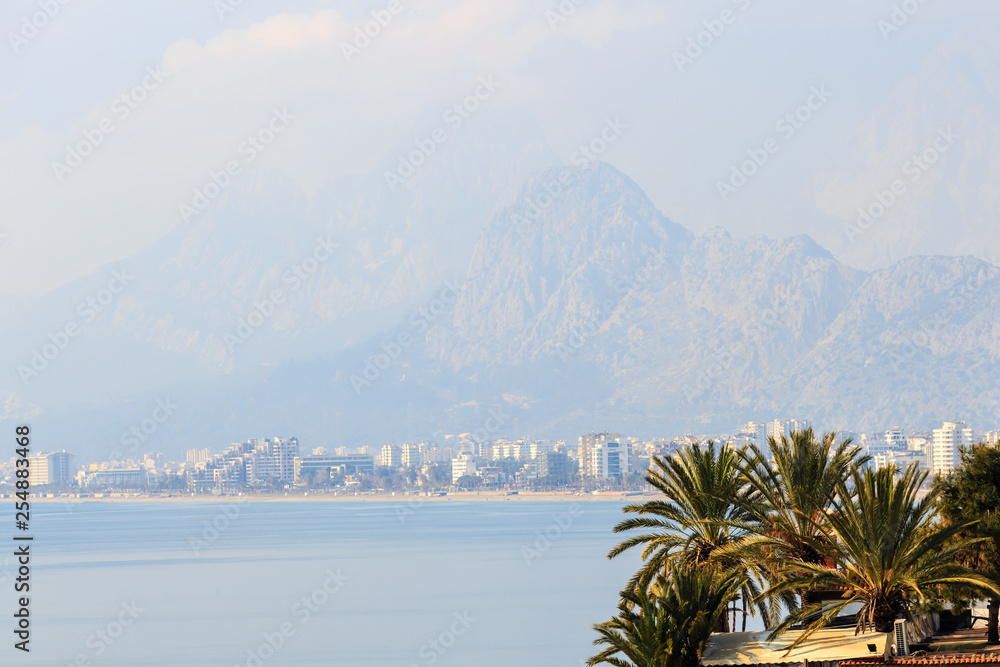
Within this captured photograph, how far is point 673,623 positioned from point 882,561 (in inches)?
154

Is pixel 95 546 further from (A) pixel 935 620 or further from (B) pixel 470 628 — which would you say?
(A) pixel 935 620

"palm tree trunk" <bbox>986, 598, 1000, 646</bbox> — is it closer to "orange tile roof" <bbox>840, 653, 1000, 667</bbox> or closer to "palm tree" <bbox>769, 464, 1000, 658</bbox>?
"orange tile roof" <bbox>840, 653, 1000, 667</bbox>

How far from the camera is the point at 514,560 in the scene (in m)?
119

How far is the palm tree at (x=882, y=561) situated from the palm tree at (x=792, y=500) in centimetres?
139

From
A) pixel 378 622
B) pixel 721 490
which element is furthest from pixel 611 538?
pixel 721 490

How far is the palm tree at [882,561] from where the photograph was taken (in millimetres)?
22672

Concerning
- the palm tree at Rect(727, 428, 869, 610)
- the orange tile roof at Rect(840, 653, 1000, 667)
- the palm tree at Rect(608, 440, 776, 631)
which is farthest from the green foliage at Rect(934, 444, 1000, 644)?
the palm tree at Rect(608, 440, 776, 631)

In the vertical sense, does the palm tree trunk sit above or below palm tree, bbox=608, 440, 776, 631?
below

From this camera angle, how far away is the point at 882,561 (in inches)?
901

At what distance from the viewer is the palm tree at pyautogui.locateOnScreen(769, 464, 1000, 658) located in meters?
22.7

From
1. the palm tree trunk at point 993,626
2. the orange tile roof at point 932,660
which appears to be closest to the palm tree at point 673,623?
the orange tile roof at point 932,660

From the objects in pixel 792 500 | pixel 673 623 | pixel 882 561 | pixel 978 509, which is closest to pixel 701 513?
pixel 792 500

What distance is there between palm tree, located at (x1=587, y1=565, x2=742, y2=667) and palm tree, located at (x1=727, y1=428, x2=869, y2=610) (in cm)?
143

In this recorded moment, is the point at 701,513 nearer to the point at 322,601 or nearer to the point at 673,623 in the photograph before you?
the point at 673,623
